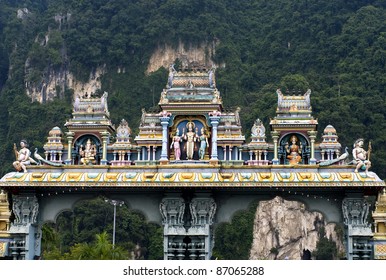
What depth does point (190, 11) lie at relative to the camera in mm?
73875

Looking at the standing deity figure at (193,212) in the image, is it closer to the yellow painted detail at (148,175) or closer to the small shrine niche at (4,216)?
the yellow painted detail at (148,175)

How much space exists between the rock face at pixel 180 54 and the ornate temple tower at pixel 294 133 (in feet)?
168

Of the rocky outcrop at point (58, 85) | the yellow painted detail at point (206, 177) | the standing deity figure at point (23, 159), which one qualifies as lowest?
the yellow painted detail at point (206, 177)

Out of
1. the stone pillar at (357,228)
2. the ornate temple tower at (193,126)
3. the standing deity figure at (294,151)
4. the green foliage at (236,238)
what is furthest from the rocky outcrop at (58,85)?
the stone pillar at (357,228)

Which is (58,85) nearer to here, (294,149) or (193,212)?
(294,149)

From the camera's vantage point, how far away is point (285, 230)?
181 ft

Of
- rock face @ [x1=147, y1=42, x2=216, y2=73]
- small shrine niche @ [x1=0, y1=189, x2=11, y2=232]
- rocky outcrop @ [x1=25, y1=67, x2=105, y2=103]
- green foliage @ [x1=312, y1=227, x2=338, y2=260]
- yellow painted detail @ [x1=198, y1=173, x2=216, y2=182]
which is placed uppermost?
rock face @ [x1=147, y1=42, x2=216, y2=73]

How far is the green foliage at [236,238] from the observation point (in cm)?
5272

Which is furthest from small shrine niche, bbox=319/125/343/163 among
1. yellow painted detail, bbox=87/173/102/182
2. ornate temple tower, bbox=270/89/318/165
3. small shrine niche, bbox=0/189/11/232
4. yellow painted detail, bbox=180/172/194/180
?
small shrine niche, bbox=0/189/11/232

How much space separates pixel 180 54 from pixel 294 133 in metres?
52.1

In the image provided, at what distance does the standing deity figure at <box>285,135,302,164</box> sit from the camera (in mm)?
21688

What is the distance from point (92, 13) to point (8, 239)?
5484cm

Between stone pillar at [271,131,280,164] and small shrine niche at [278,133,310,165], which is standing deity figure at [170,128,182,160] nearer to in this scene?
stone pillar at [271,131,280,164]

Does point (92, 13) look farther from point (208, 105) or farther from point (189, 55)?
point (208, 105)
